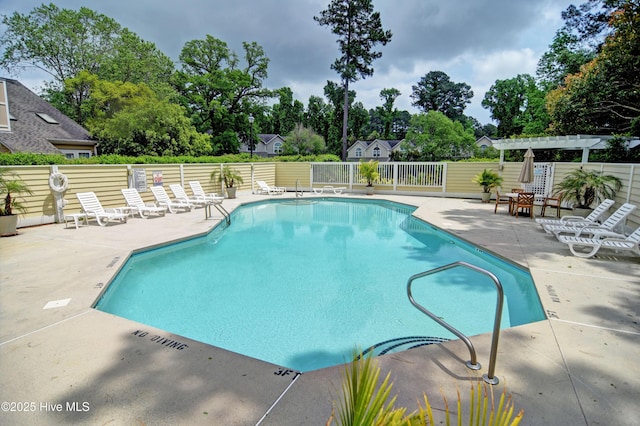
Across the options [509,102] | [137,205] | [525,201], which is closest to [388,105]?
[509,102]

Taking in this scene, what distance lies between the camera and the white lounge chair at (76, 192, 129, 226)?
8.02 metres

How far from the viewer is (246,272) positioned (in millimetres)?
5730

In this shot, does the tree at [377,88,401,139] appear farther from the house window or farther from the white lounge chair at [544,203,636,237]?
the white lounge chair at [544,203,636,237]

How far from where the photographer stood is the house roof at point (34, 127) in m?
16.3

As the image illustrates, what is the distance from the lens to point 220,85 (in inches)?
1074

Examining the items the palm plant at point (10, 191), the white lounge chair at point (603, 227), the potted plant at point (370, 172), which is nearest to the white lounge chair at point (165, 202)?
the palm plant at point (10, 191)

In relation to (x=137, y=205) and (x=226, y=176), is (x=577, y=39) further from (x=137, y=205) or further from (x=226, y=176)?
(x=137, y=205)

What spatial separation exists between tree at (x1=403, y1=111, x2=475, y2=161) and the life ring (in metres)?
25.9

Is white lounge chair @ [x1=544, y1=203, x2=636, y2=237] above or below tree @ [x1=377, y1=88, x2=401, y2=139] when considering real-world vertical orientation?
below

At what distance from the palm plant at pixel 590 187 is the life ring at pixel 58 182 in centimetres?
1306

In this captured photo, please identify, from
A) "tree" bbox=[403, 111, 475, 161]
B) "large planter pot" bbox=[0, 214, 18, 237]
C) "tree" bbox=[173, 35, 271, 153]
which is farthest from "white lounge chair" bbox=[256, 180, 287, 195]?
"tree" bbox=[403, 111, 475, 161]

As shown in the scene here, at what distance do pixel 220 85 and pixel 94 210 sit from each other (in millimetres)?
22142

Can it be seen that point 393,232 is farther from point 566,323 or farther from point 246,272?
point 566,323

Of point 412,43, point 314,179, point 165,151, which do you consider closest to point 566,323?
point 314,179
